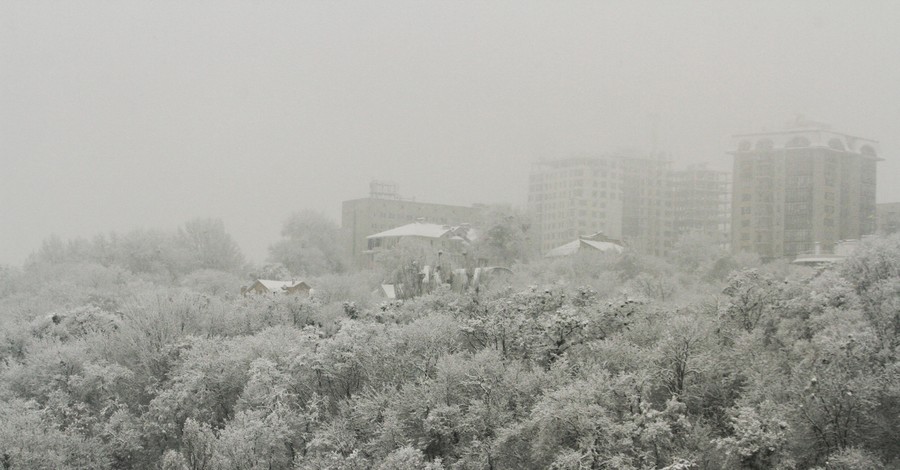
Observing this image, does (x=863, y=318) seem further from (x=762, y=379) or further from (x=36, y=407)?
(x=36, y=407)

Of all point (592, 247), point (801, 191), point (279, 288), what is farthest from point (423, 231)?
point (801, 191)

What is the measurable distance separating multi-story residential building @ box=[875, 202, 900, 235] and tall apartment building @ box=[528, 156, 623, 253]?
45874 mm

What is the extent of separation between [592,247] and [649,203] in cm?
4204

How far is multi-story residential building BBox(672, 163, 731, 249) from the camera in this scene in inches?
4980

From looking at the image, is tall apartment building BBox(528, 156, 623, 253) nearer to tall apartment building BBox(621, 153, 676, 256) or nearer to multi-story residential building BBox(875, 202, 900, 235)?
tall apartment building BBox(621, 153, 676, 256)

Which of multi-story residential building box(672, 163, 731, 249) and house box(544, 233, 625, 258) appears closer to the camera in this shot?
house box(544, 233, 625, 258)

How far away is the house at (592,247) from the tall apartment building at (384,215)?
1440 inches

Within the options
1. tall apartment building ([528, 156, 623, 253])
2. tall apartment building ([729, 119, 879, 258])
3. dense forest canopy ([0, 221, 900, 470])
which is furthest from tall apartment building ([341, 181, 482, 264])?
dense forest canopy ([0, 221, 900, 470])

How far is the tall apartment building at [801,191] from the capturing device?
88375 mm

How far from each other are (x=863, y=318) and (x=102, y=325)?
47.6 metres

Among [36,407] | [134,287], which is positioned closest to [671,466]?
[36,407]

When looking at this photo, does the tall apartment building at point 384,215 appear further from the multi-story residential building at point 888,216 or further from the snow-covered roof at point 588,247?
the multi-story residential building at point 888,216

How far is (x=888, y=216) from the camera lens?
8919cm

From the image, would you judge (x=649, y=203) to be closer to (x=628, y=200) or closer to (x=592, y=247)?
(x=628, y=200)
